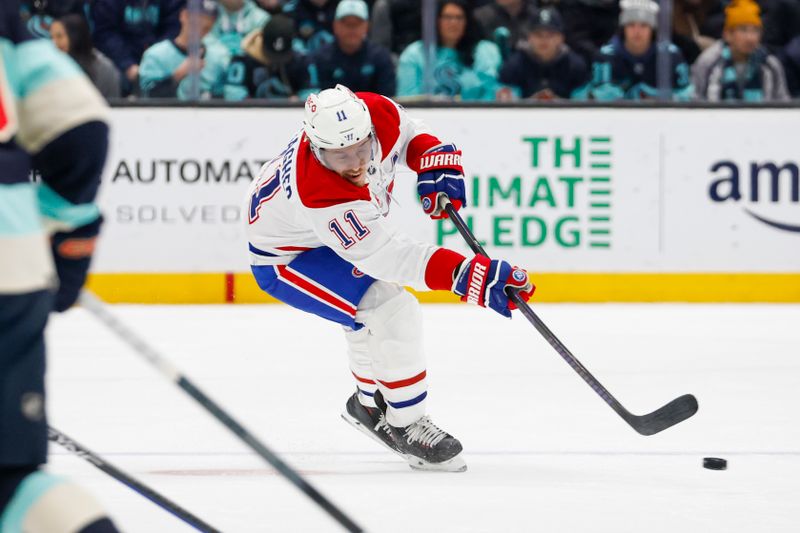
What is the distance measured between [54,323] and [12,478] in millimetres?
4239

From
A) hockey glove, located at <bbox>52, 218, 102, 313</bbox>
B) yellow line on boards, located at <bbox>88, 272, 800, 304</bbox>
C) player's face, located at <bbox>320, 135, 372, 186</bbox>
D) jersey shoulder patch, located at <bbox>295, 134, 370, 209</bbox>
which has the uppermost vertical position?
hockey glove, located at <bbox>52, 218, 102, 313</bbox>

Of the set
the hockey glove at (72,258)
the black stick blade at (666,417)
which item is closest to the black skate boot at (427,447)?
the black stick blade at (666,417)

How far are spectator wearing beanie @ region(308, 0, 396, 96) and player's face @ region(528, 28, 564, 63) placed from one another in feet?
2.18

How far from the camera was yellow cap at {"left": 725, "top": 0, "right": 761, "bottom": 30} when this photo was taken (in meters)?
6.51

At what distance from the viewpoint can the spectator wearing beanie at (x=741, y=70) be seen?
6.52 metres

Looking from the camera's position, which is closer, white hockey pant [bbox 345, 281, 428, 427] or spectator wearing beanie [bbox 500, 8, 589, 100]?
white hockey pant [bbox 345, 281, 428, 427]

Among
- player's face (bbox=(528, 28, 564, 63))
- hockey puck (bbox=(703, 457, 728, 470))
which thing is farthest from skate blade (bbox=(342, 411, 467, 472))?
player's face (bbox=(528, 28, 564, 63))

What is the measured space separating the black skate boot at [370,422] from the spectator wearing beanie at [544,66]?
3216 mm

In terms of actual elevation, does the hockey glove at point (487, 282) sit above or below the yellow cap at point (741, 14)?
below

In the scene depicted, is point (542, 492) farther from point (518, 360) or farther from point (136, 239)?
point (136, 239)

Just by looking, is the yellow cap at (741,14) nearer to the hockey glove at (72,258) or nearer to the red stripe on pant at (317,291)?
the red stripe on pant at (317,291)

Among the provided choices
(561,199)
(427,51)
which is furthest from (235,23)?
(561,199)

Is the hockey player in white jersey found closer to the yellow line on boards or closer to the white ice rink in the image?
the white ice rink

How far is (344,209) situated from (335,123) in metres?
0.19
